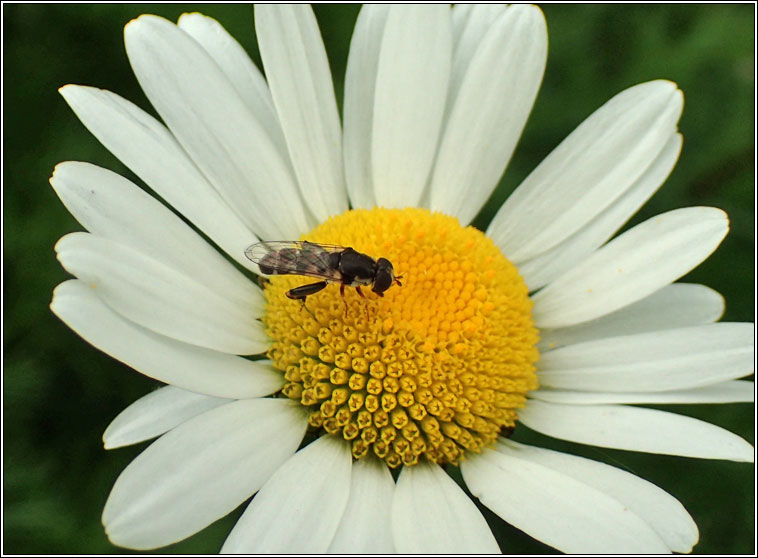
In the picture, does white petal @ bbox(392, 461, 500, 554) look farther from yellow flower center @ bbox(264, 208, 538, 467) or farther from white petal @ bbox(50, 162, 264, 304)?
white petal @ bbox(50, 162, 264, 304)

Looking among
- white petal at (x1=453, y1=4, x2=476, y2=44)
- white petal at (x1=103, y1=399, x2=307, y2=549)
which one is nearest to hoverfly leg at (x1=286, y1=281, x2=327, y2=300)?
white petal at (x1=103, y1=399, x2=307, y2=549)

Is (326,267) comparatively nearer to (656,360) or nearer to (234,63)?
(234,63)

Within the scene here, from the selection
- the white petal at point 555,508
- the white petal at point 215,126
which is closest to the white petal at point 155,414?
the white petal at point 215,126

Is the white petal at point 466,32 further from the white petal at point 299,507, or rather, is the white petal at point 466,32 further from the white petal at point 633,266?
the white petal at point 299,507

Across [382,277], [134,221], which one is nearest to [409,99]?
[382,277]

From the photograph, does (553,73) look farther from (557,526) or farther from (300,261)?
(557,526)

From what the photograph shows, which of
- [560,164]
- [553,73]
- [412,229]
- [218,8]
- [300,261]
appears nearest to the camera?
[300,261]

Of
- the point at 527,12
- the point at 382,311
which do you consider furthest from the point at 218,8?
the point at 382,311
